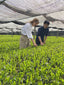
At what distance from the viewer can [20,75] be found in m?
1.83

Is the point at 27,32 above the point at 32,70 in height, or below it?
above

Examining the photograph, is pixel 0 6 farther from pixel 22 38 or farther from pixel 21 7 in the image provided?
pixel 22 38

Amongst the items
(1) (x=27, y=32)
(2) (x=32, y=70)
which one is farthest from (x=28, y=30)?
(2) (x=32, y=70)

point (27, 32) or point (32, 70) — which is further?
point (27, 32)

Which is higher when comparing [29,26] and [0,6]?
[0,6]

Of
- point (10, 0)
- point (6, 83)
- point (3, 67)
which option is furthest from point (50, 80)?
point (10, 0)

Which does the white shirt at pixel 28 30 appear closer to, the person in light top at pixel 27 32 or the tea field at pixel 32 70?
the person in light top at pixel 27 32

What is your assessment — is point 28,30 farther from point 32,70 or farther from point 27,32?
point 32,70

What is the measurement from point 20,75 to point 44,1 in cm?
219

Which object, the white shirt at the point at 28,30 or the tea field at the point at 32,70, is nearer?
the tea field at the point at 32,70

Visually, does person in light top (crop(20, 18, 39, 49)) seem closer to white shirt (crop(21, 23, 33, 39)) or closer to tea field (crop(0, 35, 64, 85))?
white shirt (crop(21, 23, 33, 39))

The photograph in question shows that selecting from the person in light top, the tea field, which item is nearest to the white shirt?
the person in light top

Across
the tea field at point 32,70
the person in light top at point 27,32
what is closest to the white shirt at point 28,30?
the person in light top at point 27,32

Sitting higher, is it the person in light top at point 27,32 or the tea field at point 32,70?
the person in light top at point 27,32
